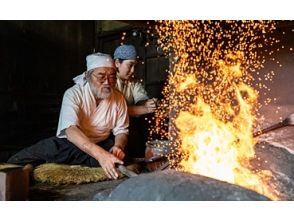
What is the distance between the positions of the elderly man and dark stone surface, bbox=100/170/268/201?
0.81 metres

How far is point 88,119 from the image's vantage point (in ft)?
7.97

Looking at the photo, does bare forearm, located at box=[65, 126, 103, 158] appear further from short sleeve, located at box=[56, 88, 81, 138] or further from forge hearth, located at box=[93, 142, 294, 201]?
forge hearth, located at box=[93, 142, 294, 201]

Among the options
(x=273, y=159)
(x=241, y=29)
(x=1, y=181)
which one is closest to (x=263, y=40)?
(x=241, y=29)

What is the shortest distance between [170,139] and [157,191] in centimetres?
112

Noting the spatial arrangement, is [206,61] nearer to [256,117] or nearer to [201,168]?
[256,117]

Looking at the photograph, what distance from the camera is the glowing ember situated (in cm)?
243

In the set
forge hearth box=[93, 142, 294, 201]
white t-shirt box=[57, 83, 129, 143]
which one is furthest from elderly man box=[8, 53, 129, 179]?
forge hearth box=[93, 142, 294, 201]

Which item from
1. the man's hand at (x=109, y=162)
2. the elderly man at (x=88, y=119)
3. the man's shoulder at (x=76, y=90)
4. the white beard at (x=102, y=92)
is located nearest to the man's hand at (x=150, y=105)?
the elderly man at (x=88, y=119)

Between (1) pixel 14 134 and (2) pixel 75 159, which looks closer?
(2) pixel 75 159

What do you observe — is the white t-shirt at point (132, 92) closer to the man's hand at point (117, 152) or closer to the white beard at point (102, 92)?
the white beard at point (102, 92)

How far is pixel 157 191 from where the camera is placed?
1415mm

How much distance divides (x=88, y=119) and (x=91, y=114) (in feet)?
0.13

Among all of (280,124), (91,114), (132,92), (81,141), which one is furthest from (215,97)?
(81,141)

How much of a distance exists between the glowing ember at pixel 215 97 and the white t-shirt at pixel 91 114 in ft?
1.17
